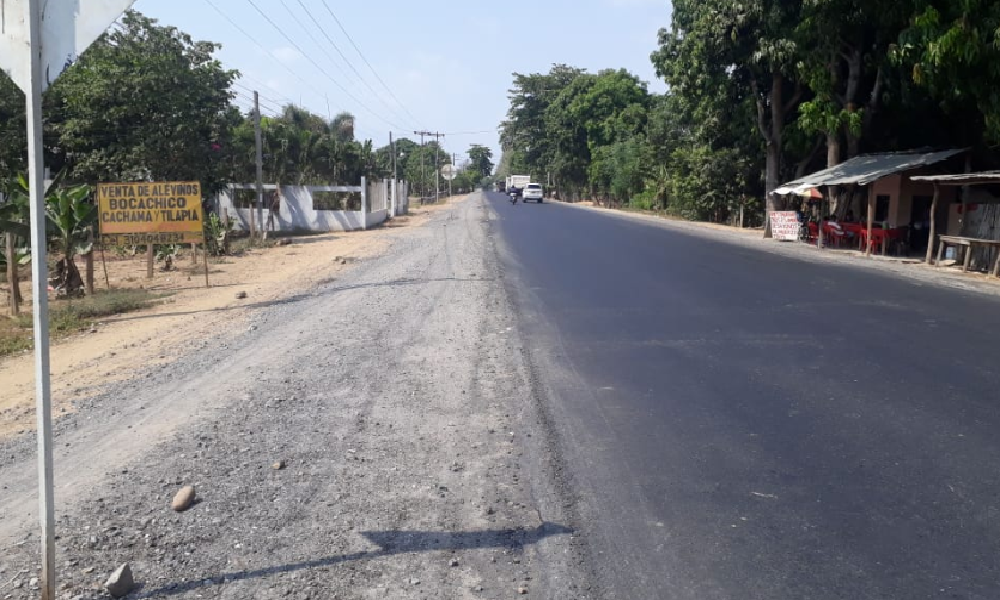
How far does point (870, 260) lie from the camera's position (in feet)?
71.6

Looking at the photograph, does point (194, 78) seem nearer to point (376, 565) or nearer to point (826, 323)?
point (826, 323)

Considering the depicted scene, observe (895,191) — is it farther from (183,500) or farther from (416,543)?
(183,500)

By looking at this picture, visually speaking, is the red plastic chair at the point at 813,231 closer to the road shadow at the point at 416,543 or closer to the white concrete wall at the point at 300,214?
the white concrete wall at the point at 300,214

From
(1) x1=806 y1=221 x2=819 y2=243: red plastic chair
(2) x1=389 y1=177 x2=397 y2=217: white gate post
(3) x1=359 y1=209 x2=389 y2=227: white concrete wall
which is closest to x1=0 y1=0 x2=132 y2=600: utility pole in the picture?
(1) x1=806 y1=221 x2=819 y2=243: red plastic chair

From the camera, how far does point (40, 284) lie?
11.8ft

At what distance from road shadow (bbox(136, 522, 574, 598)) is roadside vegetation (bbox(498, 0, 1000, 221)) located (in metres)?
17.8

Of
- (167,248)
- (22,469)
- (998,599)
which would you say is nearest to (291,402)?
(22,469)

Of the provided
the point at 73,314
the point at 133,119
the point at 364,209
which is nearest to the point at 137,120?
the point at 133,119

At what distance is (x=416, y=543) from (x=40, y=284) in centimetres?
215

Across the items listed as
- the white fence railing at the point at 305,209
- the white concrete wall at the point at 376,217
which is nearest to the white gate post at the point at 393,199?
the white concrete wall at the point at 376,217

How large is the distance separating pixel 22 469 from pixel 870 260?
20.8 meters

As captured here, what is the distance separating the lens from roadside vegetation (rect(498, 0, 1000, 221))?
63.0 feet

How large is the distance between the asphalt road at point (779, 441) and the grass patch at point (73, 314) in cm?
680

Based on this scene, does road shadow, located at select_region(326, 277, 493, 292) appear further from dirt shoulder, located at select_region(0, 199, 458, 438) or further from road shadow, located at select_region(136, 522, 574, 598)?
road shadow, located at select_region(136, 522, 574, 598)
